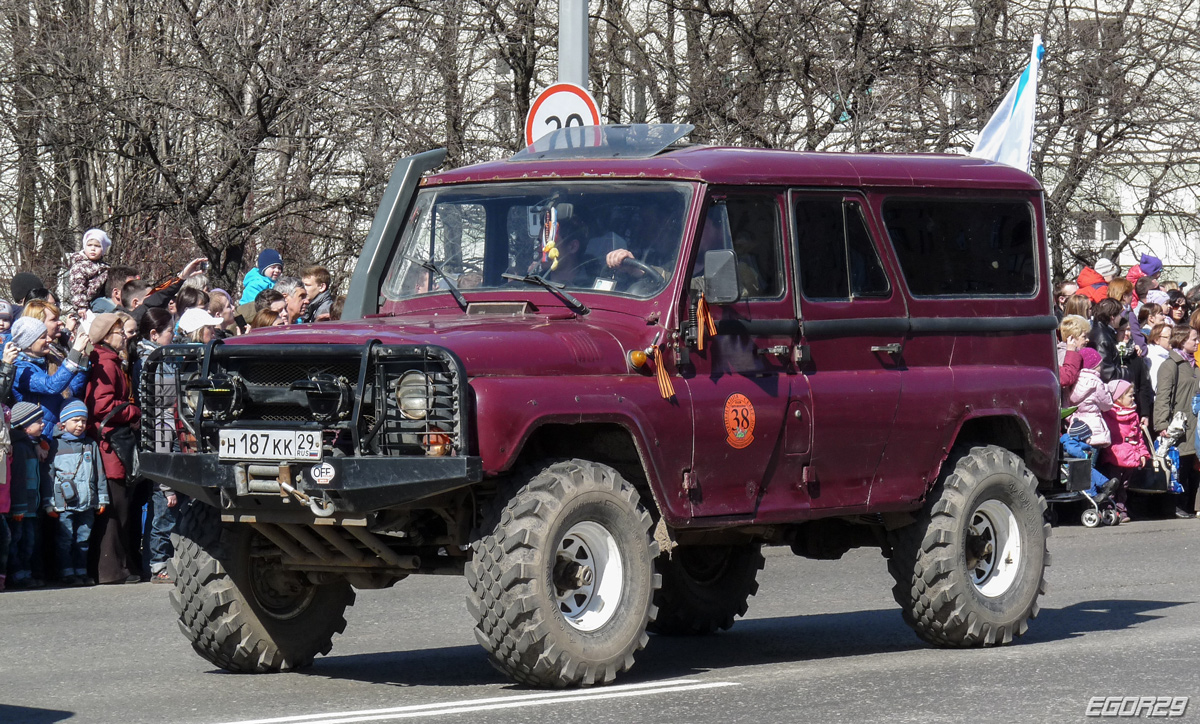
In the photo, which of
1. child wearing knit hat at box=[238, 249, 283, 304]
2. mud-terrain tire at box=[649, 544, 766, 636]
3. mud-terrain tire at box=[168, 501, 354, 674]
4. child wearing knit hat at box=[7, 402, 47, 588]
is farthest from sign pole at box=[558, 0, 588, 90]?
mud-terrain tire at box=[168, 501, 354, 674]

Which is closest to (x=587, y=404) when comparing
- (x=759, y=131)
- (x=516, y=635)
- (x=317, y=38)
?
(x=516, y=635)

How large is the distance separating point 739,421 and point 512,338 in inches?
49.2

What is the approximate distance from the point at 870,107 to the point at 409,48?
16.1 feet

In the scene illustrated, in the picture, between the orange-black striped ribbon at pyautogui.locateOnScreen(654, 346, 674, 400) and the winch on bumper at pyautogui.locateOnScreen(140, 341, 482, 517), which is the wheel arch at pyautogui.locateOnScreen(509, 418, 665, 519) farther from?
the winch on bumper at pyautogui.locateOnScreen(140, 341, 482, 517)

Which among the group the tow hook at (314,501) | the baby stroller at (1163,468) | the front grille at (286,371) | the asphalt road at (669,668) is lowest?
the asphalt road at (669,668)

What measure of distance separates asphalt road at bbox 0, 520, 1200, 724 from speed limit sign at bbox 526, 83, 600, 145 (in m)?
→ 3.33

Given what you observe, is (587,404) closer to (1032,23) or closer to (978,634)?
(978,634)

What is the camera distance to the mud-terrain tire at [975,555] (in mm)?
9164

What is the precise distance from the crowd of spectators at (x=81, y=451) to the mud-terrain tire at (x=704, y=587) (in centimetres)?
391

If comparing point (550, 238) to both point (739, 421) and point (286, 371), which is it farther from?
point (286, 371)

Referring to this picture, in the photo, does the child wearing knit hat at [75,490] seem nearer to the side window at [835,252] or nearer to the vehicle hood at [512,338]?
the vehicle hood at [512,338]

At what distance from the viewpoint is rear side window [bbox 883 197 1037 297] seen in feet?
30.7

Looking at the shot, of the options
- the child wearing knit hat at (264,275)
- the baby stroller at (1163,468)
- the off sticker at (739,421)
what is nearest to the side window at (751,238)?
the off sticker at (739,421)

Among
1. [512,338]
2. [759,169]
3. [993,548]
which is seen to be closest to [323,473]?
[512,338]
